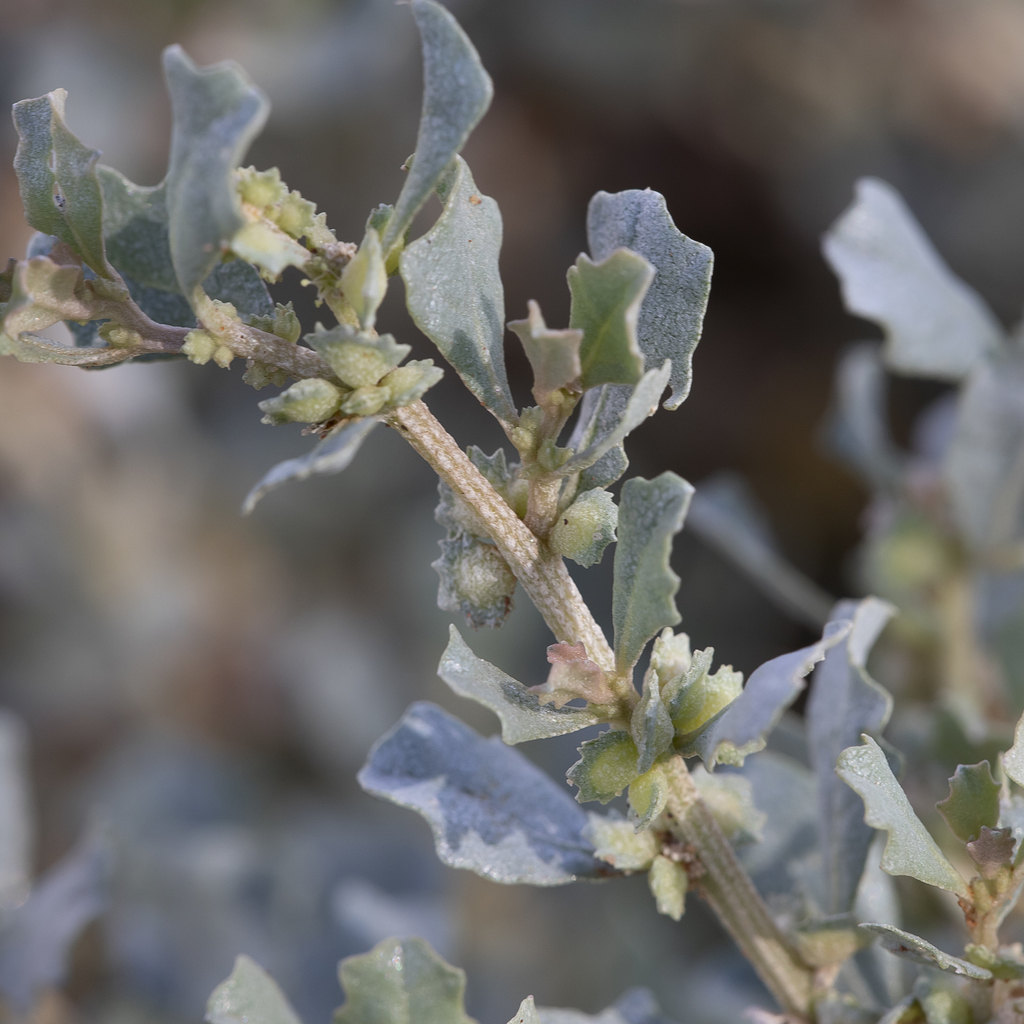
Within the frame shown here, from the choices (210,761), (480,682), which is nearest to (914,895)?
(480,682)

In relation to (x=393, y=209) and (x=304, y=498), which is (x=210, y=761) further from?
(x=393, y=209)

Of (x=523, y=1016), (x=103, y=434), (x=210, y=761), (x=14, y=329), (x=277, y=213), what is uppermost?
(x=277, y=213)

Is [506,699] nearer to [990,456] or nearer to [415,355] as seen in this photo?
[990,456]

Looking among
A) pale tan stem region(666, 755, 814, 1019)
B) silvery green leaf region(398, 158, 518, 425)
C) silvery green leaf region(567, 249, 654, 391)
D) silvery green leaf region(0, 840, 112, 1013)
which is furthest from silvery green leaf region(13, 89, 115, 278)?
silvery green leaf region(0, 840, 112, 1013)

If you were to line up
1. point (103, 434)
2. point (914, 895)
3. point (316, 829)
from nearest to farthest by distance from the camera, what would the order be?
point (914, 895) < point (316, 829) < point (103, 434)

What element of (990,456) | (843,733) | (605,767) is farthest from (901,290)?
(605,767)

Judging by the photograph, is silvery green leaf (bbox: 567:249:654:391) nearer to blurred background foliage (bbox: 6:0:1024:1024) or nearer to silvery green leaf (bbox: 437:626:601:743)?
silvery green leaf (bbox: 437:626:601:743)
